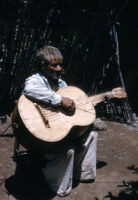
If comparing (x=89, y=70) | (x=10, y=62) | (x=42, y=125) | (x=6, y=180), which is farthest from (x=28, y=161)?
(x=89, y=70)

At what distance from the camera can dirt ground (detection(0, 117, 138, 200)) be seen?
3.70m

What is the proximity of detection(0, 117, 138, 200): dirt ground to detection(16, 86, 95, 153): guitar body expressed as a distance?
703mm

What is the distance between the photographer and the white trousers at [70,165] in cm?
356

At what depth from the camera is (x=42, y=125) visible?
10.8 ft

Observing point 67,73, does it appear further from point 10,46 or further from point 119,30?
point 119,30

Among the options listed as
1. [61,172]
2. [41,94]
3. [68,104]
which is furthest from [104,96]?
[61,172]

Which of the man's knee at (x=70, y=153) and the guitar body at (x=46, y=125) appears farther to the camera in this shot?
the man's knee at (x=70, y=153)

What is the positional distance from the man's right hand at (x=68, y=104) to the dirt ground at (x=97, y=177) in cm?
117

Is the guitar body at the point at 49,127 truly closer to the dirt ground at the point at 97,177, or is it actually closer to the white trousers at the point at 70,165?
the white trousers at the point at 70,165

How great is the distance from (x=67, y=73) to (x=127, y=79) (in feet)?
8.47

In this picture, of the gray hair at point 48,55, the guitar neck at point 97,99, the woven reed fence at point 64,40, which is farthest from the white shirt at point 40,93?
the woven reed fence at point 64,40

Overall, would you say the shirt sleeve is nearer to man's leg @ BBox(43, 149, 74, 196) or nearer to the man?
the man

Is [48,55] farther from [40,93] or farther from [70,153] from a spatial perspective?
[70,153]

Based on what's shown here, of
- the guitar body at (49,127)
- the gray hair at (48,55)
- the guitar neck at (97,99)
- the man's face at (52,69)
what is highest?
the gray hair at (48,55)
